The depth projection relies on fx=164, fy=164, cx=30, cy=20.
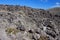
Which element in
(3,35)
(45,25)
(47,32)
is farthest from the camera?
(45,25)

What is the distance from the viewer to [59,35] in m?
39.3

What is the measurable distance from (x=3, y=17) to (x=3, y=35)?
300 inches

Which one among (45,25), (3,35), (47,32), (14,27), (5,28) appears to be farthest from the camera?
(45,25)

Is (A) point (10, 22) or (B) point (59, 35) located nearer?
(A) point (10, 22)

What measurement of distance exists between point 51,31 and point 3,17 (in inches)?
469

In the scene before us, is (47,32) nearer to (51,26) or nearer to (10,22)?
(51,26)

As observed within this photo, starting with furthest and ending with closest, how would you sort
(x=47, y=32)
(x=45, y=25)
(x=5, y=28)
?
1. (x=45, y=25)
2. (x=47, y=32)
3. (x=5, y=28)

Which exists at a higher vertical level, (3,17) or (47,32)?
(3,17)

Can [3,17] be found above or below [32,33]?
above

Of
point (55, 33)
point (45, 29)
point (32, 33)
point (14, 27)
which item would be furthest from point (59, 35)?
point (14, 27)

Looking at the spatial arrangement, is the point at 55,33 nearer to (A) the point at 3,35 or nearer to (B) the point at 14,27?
(B) the point at 14,27

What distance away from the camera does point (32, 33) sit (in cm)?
3250

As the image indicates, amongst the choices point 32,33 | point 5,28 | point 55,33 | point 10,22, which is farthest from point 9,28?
point 55,33

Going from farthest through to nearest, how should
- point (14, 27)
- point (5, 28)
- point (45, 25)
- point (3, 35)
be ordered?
point (45, 25) < point (14, 27) < point (5, 28) < point (3, 35)
